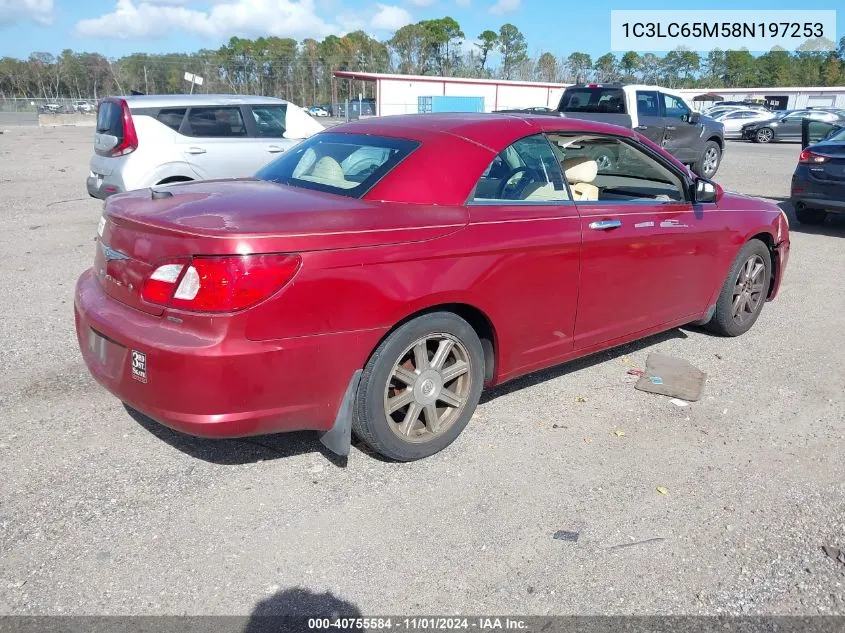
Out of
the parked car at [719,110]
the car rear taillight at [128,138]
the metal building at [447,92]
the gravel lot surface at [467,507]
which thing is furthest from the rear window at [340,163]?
the parked car at [719,110]

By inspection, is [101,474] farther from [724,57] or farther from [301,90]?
[724,57]

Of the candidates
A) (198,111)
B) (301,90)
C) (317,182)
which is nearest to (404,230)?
(317,182)

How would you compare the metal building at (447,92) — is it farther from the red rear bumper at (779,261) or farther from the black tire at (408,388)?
the black tire at (408,388)

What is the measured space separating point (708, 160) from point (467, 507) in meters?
14.6

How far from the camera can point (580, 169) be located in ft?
14.6

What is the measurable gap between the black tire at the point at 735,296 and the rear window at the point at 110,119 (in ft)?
22.5

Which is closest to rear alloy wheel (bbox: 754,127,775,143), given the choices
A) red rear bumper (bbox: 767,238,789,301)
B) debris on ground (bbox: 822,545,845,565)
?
red rear bumper (bbox: 767,238,789,301)

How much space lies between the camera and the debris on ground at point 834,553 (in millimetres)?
2879

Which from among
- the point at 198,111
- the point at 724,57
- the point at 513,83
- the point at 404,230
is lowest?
the point at 404,230

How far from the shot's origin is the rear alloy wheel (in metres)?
31.1

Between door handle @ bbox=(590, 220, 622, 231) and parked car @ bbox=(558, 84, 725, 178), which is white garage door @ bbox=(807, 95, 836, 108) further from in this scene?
door handle @ bbox=(590, 220, 622, 231)

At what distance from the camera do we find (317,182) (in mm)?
3844

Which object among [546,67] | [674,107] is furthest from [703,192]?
[546,67]

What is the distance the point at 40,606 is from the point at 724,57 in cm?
11373
